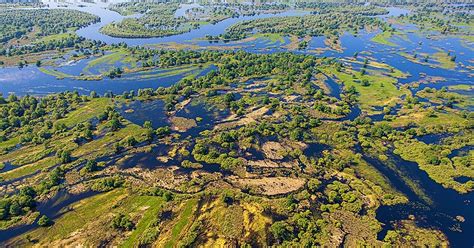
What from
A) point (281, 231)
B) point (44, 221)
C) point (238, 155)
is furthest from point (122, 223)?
point (238, 155)

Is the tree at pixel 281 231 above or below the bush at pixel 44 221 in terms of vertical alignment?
below

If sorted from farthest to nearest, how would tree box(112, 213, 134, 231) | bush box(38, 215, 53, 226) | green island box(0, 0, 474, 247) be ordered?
bush box(38, 215, 53, 226) < green island box(0, 0, 474, 247) < tree box(112, 213, 134, 231)

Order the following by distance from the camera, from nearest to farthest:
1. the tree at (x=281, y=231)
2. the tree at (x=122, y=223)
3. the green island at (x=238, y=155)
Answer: the tree at (x=281, y=231)
the tree at (x=122, y=223)
the green island at (x=238, y=155)

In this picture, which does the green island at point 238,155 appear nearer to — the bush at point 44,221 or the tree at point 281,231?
the tree at point 281,231

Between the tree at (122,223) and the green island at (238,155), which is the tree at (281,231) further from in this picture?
Result: the tree at (122,223)

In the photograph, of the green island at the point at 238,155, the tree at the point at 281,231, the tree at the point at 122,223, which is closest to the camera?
the tree at the point at 281,231

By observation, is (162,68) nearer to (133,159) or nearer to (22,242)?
(133,159)

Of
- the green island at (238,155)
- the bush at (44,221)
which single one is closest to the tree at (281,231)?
the green island at (238,155)

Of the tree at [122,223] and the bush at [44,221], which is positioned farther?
the bush at [44,221]

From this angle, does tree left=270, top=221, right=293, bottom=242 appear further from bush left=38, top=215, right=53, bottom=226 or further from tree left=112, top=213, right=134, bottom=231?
bush left=38, top=215, right=53, bottom=226

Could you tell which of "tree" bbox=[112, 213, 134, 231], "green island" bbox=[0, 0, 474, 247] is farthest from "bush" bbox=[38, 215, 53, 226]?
"tree" bbox=[112, 213, 134, 231]

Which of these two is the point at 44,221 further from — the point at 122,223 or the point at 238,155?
the point at 238,155
